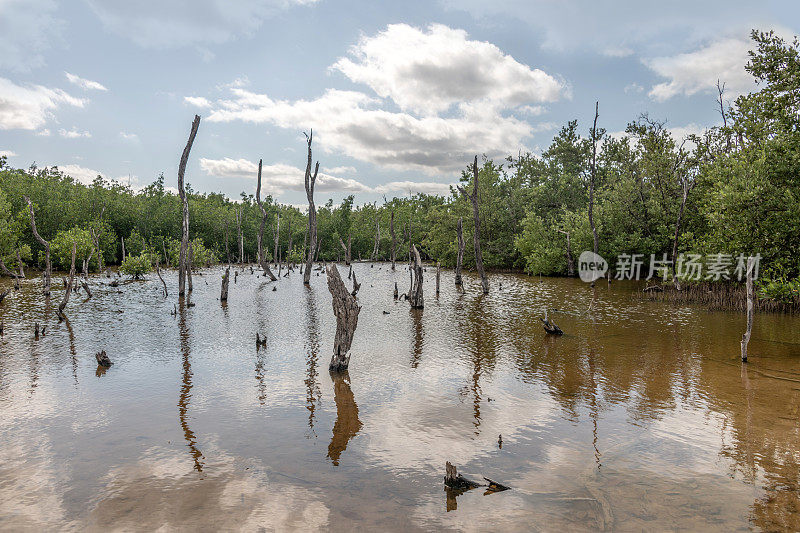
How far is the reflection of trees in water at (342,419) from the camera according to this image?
8.04 metres

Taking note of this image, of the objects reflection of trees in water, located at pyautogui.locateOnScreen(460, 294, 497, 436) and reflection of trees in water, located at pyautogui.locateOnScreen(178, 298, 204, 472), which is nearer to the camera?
reflection of trees in water, located at pyautogui.locateOnScreen(178, 298, 204, 472)

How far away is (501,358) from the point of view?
1421 centimetres

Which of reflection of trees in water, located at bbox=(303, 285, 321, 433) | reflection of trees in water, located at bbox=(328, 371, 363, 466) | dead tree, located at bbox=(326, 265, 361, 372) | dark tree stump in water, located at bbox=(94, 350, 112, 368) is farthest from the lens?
dark tree stump in water, located at bbox=(94, 350, 112, 368)

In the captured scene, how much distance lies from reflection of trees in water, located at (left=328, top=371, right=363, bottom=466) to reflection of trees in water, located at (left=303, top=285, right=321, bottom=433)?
1.53ft

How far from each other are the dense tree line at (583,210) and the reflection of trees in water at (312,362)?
1692cm

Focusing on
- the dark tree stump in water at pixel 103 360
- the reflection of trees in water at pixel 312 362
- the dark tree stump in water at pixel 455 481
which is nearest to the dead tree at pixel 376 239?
the reflection of trees in water at pixel 312 362

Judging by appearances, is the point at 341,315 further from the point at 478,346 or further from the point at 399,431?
the point at 478,346

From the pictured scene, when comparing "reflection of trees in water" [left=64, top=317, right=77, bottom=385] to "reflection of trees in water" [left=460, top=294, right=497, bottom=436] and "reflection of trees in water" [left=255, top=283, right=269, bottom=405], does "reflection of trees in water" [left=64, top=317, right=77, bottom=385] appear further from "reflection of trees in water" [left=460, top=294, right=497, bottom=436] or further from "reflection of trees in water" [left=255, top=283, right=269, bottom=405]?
"reflection of trees in water" [left=460, top=294, right=497, bottom=436]

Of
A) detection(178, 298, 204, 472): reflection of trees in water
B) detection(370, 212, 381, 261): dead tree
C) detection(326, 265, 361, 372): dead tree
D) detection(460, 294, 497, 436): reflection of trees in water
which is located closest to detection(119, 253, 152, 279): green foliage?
detection(178, 298, 204, 472): reflection of trees in water

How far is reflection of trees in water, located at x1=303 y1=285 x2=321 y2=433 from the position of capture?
1004cm

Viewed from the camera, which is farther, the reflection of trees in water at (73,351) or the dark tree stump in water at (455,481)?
the reflection of trees in water at (73,351)

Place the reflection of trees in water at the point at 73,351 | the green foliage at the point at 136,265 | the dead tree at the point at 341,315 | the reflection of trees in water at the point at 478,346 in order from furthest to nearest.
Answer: the green foliage at the point at 136,265 → the reflection of trees in water at the point at 73,351 → the dead tree at the point at 341,315 → the reflection of trees in water at the point at 478,346

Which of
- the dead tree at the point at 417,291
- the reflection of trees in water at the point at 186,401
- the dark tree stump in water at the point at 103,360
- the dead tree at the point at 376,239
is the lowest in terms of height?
the reflection of trees in water at the point at 186,401

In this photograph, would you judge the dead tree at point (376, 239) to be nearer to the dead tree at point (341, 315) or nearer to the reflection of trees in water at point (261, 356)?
the reflection of trees in water at point (261, 356)
